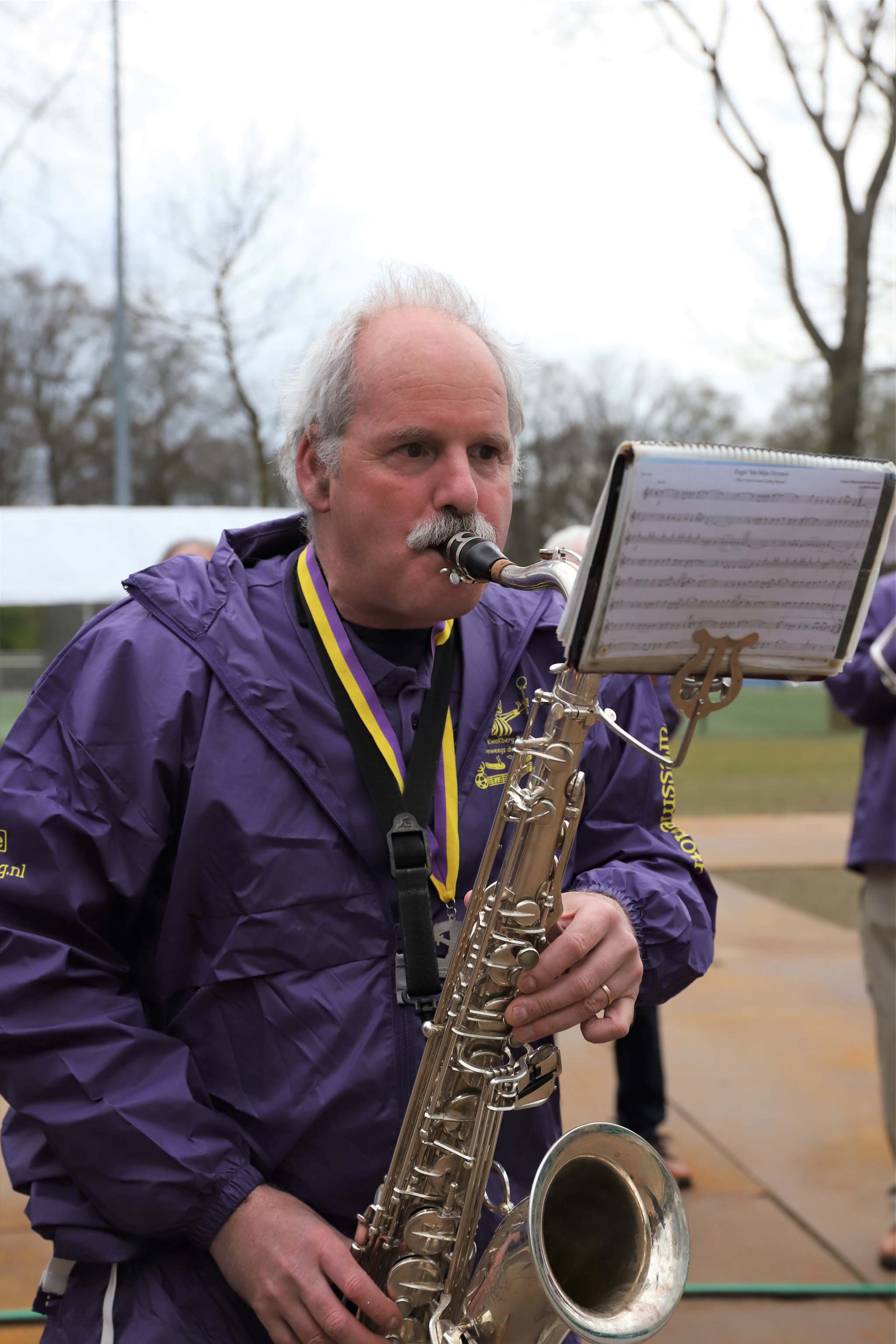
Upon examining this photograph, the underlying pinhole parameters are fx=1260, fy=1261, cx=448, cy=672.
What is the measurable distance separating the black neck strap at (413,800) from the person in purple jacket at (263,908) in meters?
0.02

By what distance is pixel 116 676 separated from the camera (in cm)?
181

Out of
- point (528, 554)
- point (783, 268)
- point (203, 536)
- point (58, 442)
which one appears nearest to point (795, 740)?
point (528, 554)


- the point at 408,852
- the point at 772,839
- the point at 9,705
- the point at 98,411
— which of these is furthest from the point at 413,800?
the point at 9,705

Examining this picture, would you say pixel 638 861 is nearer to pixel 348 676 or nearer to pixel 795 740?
pixel 348 676

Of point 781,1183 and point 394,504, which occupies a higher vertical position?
point 394,504

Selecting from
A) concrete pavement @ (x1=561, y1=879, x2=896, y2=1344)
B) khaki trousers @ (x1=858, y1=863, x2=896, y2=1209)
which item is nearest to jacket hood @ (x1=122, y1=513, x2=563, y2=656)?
khaki trousers @ (x1=858, y1=863, x2=896, y2=1209)

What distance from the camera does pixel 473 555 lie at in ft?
5.85

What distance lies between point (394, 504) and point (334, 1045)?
0.79m

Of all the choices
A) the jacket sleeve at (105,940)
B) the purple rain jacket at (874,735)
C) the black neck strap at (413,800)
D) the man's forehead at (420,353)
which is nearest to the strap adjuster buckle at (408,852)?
the black neck strap at (413,800)

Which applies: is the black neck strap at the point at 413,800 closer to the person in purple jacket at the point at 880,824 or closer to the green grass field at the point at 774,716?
the person in purple jacket at the point at 880,824

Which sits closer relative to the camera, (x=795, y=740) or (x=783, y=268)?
(x=783, y=268)

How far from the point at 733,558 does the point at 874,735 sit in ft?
9.67

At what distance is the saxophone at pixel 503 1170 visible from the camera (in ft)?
5.91

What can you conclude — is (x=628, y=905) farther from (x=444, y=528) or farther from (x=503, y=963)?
(x=444, y=528)
